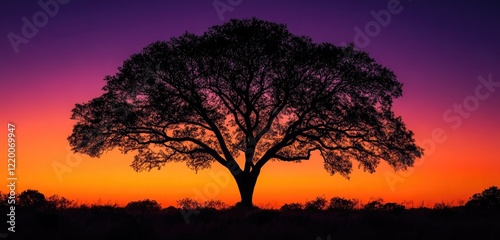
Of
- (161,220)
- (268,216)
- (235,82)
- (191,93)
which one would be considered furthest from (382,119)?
(161,220)

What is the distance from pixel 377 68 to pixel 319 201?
326 inches

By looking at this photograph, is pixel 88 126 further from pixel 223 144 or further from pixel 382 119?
pixel 382 119

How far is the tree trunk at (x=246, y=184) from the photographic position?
98.9ft

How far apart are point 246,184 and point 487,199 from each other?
12.9m

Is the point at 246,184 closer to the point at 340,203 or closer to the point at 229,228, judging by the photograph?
the point at 340,203

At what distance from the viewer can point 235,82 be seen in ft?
98.2

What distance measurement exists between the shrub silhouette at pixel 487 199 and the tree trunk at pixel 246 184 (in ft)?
37.7

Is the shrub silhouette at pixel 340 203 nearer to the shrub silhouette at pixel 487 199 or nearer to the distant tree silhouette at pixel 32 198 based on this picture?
the shrub silhouette at pixel 487 199

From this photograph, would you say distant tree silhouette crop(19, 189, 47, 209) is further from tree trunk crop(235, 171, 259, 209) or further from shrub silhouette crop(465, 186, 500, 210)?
shrub silhouette crop(465, 186, 500, 210)

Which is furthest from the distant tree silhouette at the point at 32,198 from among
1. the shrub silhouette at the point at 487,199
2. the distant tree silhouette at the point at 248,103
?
the shrub silhouette at the point at 487,199

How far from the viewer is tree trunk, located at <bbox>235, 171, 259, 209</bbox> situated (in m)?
30.2

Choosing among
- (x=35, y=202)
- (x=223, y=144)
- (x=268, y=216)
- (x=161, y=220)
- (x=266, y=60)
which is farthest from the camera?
(x=223, y=144)

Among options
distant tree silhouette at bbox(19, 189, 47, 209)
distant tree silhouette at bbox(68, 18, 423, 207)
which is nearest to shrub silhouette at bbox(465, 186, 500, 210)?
distant tree silhouette at bbox(68, 18, 423, 207)

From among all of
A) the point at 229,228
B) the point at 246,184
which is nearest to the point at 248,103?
the point at 246,184
